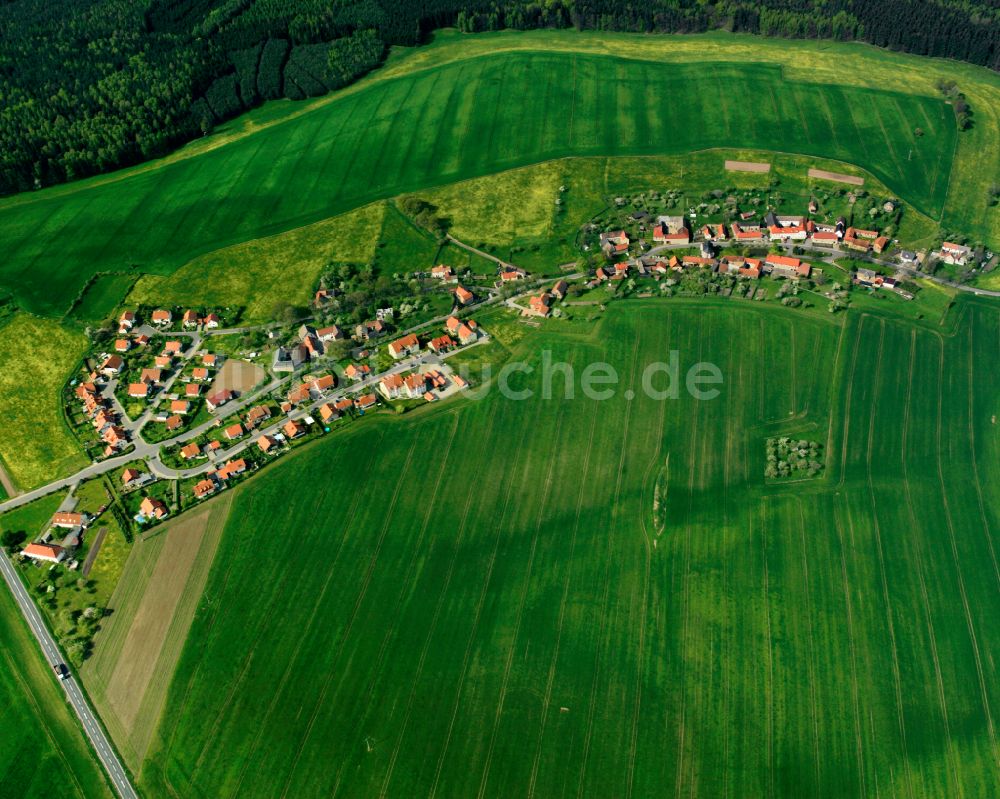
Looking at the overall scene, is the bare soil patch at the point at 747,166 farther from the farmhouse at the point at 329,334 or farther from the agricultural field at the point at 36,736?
the agricultural field at the point at 36,736

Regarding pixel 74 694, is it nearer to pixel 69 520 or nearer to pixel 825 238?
pixel 69 520

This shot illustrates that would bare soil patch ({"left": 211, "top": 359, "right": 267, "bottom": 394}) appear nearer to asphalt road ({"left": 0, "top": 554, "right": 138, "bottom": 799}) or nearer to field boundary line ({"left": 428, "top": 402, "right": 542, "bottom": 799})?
asphalt road ({"left": 0, "top": 554, "right": 138, "bottom": 799})

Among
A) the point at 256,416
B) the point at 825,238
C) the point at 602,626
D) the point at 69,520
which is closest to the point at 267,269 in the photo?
the point at 256,416

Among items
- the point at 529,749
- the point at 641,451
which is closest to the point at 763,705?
the point at 529,749

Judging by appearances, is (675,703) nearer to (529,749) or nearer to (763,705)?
(763,705)

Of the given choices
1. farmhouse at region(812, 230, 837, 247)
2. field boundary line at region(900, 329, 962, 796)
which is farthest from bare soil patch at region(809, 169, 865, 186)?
field boundary line at region(900, 329, 962, 796)

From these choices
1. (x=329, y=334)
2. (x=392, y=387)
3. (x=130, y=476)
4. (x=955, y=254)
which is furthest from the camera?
(x=955, y=254)
